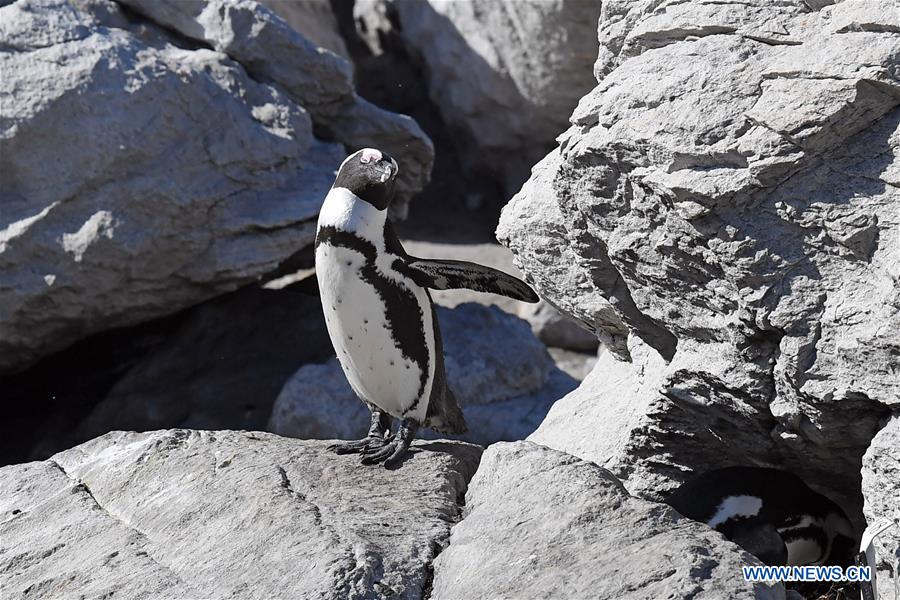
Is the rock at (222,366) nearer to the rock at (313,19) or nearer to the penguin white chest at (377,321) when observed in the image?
the penguin white chest at (377,321)

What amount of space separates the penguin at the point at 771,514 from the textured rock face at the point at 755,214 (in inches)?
4.8

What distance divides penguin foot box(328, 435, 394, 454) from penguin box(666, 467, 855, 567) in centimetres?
96

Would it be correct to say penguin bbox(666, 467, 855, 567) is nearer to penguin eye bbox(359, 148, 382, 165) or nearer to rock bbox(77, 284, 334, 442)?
penguin eye bbox(359, 148, 382, 165)

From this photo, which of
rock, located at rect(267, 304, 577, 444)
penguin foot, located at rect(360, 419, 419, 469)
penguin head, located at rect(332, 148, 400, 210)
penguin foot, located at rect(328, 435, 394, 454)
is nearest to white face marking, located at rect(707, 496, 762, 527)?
penguin foot, located at rect(360, 419, 419, 469)

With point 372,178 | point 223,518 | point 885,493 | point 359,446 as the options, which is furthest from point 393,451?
point 885,493

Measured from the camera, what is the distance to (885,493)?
2.77 meters

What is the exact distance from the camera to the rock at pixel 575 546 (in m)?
2.53

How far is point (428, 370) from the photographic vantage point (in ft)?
12.6

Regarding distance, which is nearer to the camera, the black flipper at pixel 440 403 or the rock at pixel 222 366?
the black flipper at pixel 440 403

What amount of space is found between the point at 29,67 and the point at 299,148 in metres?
1.37

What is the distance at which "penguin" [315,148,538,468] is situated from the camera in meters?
3.63

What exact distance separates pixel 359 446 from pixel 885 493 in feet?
5.41

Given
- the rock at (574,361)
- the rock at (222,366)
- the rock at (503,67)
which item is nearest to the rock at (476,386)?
the rock at (222,366)

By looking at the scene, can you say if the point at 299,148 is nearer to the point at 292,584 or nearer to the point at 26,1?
the point at 26,1
